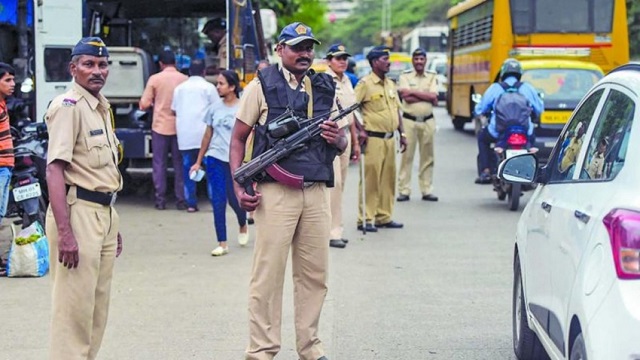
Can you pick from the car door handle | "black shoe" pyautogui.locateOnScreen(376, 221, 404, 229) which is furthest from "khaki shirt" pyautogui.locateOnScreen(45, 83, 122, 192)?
"black shoe" pyautogui.locateOnScreen(376, 221, 404, 229)

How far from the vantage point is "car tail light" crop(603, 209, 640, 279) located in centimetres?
402

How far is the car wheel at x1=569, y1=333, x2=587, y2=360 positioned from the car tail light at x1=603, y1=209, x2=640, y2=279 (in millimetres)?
417

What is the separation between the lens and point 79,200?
18.0ft

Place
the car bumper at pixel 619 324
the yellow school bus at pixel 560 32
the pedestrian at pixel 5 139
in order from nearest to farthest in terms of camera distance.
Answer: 1. the car bumper at pixel 619 324
2. the pedestrian at pixel 5 139
3. the yellow school bus at pixel 560 32

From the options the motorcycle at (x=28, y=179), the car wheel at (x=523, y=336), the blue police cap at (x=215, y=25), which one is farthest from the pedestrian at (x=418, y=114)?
the car wheel at (x=523, y=336)

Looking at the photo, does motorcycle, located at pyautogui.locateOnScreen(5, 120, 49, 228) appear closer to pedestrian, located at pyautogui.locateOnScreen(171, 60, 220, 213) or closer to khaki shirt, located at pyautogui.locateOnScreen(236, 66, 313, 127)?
pedestrian, located at pyautogui.locateOnScreen(171, 60, 220, 213)

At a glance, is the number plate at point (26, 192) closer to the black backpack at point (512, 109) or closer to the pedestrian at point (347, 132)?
the pedestrian at point (347, 132)

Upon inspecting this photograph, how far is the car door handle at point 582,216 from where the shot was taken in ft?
15.2

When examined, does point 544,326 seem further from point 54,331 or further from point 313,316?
point 54,331

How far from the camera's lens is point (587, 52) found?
74.3 ft

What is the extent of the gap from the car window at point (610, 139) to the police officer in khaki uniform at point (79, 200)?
234 centimetres

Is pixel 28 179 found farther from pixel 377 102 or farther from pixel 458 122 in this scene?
pixel 458 122

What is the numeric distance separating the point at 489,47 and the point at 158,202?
11.5 metres

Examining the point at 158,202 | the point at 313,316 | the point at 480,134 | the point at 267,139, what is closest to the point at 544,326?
the point at 313,316
